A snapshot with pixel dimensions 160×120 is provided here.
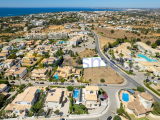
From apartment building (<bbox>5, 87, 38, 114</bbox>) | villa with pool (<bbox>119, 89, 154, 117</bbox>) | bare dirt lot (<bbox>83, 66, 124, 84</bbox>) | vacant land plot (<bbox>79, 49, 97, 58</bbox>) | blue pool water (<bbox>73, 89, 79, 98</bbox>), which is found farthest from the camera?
vacant land plot (<bbox>79, 49, 97, 58</bbox>)

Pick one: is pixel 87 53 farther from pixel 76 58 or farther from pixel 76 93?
pixel 76 93

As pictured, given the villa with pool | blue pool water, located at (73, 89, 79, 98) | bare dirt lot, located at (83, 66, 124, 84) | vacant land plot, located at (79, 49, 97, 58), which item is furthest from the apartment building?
vacant land plot, located at (79, 49, 97, 58)

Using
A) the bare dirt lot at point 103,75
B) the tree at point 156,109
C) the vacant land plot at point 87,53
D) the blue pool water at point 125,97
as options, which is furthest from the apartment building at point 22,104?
the vacant land plot at point 87,53

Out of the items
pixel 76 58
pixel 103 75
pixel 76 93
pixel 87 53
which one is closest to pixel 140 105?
pixel 76 93

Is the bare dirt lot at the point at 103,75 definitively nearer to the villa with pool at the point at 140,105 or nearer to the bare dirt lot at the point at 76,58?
the bare dirt lot at the point at 76,58

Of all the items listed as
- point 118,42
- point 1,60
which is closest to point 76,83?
point 1,60

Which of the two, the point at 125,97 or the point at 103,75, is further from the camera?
the point at 103,75

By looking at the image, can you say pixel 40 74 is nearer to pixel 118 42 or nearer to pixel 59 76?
pixel 59 76

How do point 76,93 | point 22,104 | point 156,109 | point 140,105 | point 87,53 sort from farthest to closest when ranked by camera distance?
point 87,53, point 76,93, point 22,104, point 140,105, point 156,109

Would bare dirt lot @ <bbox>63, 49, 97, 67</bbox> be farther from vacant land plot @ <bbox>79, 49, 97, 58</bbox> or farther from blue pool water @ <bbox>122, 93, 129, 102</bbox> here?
blue pool water @ <bbox>122, 93, 129, 102</bbox>
